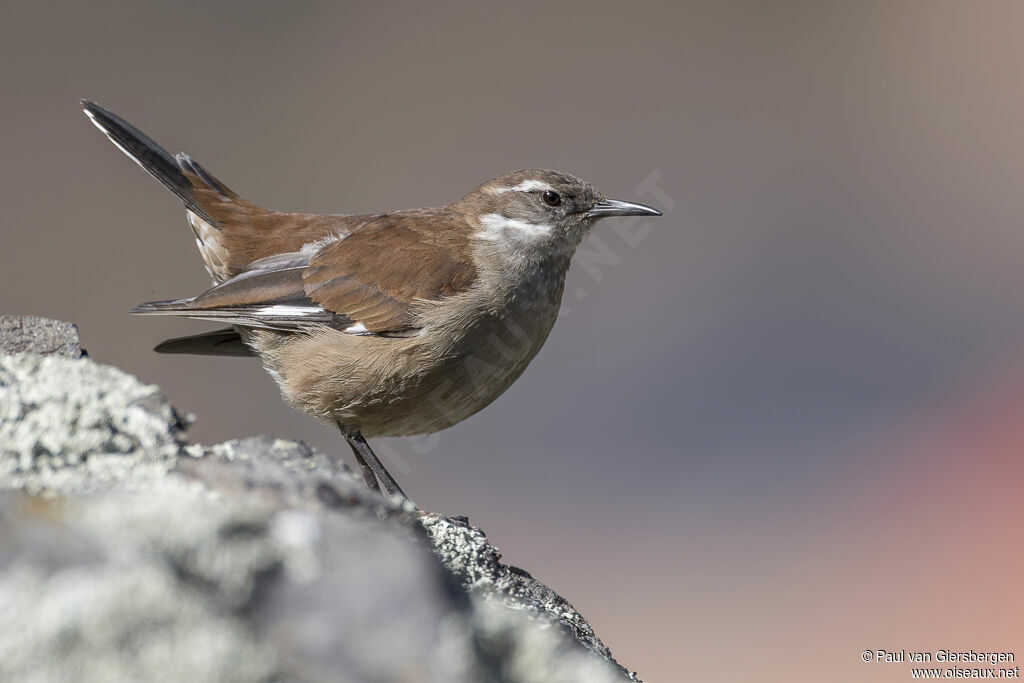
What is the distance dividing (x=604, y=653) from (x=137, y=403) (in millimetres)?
1718

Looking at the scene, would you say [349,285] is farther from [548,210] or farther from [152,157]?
[152,157]

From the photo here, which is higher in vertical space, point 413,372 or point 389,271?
point 389,271

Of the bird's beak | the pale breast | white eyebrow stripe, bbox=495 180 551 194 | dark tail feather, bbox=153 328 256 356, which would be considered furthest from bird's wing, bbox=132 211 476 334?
the bird's beak

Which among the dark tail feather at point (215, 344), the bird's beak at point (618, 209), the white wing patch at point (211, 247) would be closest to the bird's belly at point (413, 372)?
the dark tail feather at point (215, 344)

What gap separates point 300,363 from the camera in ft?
16.4

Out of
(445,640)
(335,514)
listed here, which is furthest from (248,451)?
(445,640)

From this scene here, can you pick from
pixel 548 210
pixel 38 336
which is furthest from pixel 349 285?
pixel 38 336

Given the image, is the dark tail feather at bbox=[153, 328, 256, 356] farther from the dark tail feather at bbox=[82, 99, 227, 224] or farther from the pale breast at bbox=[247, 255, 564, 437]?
the dark tail feather at bbox=[82, 99, 227, 224]

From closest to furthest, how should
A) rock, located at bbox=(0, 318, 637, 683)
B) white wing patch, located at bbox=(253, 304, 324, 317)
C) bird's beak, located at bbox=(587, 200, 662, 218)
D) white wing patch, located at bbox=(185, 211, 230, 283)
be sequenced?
rock, located at bbox=(0, 318, 637, 683) < white wing patch, located at bbox=(253, 304, 324, 317) < bird's beak, located at bbox=(587, 200, 662, 218) < white wing patch, located at bbox=(185, 211, 230, 283)

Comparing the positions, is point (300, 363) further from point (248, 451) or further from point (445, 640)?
point (445, 640)

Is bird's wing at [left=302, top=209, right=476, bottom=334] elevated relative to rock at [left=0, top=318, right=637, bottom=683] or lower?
elevated

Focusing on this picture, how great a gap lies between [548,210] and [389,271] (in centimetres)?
101

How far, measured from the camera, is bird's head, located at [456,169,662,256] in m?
5.35

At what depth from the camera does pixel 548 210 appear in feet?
17.8
